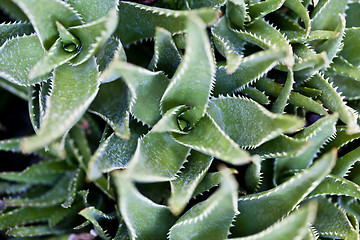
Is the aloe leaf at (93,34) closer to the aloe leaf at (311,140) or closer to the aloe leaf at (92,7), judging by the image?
the aloe leaf at (92,7)

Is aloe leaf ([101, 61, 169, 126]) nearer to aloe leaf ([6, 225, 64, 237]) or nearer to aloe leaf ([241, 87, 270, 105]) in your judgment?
aloe leaf ([241, 87, 270, 105])

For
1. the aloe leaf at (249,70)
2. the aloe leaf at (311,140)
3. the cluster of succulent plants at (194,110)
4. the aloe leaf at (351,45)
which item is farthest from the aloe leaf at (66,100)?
the aloe leaf at (351,45)

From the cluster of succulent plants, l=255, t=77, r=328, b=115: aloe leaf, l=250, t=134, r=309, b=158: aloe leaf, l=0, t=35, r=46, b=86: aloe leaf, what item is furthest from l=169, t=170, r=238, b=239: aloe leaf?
l=0, t=35, r=46, b=86: aloe leaf

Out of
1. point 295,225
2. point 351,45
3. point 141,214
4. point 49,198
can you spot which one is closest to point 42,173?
point 49,198

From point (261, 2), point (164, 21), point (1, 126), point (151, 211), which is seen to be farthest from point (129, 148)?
point (1, 126)

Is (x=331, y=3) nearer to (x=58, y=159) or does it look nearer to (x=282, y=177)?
(x=282, y=177)

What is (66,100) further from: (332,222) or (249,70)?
(332,222)
